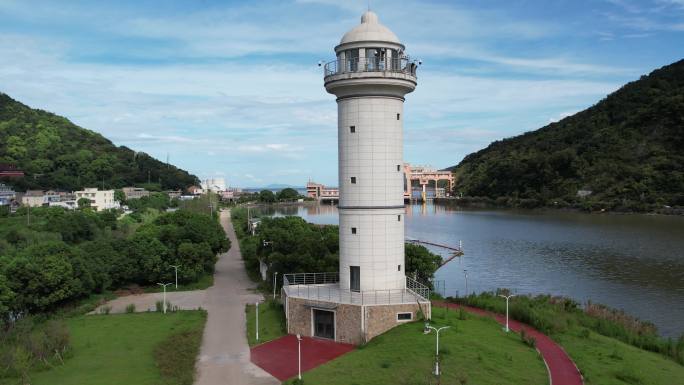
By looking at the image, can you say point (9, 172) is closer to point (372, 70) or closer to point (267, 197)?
point (267, 197)

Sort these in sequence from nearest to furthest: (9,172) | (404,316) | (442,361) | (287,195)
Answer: (442,361) < (404,316) < (9,172) < (287,195)

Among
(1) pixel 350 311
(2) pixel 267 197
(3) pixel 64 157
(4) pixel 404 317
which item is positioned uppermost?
(3) pixel 64 157

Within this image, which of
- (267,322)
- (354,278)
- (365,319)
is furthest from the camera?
(267,322)

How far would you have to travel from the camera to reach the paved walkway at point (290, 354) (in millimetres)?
17750

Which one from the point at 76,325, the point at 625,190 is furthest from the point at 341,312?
the point at 625,190

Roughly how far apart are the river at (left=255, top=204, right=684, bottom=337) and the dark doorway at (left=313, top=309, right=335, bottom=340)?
15433mm

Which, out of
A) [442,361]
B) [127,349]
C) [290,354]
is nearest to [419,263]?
[290,354]

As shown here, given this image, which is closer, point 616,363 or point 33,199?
point 616,363

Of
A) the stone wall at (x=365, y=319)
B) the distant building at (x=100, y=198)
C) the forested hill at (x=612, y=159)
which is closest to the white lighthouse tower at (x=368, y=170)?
the stone wall at (x=365, y=319)

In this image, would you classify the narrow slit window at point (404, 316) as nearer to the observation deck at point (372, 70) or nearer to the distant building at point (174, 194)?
the observation deck at point (372, 70)

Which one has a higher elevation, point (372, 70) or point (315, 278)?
point (372, 70)

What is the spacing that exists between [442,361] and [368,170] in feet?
25.5

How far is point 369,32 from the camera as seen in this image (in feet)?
68.3

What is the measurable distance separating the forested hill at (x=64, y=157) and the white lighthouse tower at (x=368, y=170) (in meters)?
101
